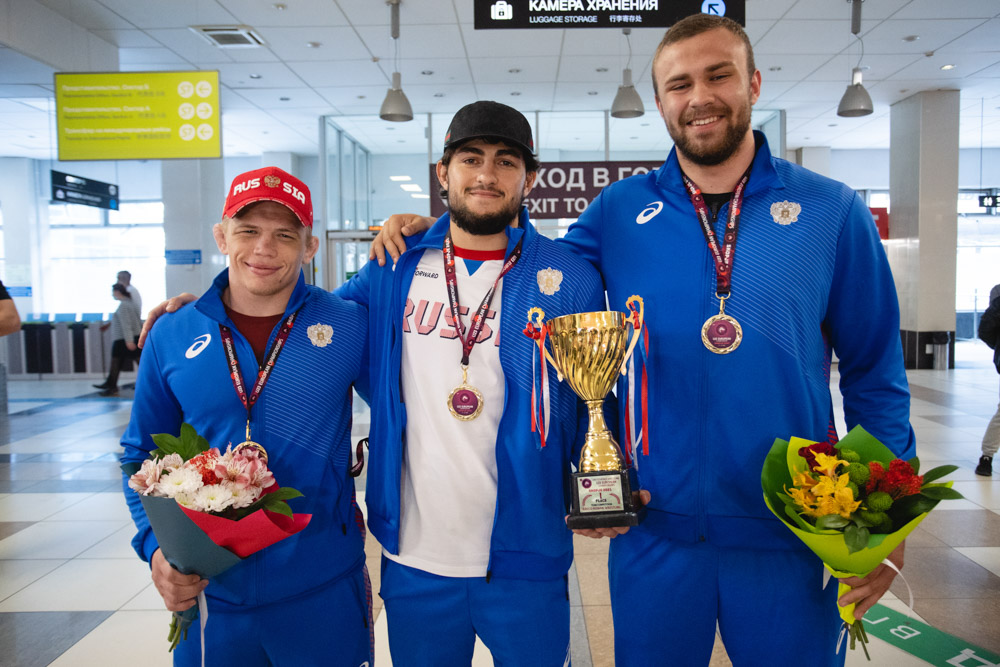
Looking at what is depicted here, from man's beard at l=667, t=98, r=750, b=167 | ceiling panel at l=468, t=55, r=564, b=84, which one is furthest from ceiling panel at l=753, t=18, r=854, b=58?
man's beard at l=667, t=98, r=750, b=167

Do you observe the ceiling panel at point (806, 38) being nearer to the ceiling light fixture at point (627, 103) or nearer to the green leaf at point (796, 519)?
the ceiling light fixture at point (627, 103)

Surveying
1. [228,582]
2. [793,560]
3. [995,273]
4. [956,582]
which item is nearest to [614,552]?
[793,560]

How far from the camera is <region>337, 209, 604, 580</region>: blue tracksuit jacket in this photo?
1638 mm

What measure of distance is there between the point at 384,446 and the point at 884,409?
4.11 ft

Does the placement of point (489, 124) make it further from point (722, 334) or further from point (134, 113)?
point (134, 113)

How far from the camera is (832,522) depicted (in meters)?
1.28

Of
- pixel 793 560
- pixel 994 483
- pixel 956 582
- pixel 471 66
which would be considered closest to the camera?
pixel 793 560

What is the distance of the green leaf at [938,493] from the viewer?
1.26 m

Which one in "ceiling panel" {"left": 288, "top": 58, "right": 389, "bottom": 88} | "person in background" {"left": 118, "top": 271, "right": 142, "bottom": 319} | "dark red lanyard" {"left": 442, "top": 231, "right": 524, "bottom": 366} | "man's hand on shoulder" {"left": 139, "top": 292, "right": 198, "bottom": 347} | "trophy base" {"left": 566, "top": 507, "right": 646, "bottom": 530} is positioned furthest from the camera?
"person in background" {"left": 118, "top": 271, "right": 142, "bottom": 319}

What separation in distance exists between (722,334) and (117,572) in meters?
3.62

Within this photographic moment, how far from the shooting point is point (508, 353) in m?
1.70

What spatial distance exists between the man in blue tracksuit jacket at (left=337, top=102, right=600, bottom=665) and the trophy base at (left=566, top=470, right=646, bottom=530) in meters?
0.15

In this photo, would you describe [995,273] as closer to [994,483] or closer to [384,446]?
[994,483]

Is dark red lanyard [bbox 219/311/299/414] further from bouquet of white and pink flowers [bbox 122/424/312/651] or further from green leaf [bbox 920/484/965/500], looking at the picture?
green leaf [bbox 920/484/965/500]
